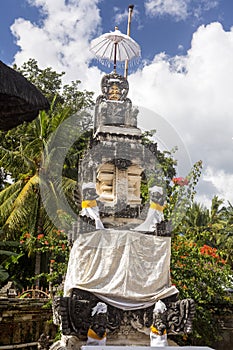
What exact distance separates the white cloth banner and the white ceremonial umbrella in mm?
3856

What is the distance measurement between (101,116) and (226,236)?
58.4 feet

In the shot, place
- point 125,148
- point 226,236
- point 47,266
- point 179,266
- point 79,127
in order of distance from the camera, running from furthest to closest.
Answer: point 226,236 < point 47,266 < point 79,127 < point 179,266 < point 125,148

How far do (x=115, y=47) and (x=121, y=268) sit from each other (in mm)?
4522

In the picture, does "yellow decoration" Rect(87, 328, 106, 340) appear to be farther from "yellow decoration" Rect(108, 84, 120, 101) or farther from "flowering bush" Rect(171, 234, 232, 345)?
"yellow decoration" Rect(108, 84, 120, 101)

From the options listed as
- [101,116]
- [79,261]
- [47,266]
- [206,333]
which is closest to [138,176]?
[101,116]

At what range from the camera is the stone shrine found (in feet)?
19.8

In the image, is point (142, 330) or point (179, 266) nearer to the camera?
point (142, 330)

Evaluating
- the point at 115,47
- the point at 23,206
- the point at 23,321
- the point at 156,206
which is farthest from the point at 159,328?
the point at 23,206

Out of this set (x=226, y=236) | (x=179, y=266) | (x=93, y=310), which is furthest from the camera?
(x=226, y=236)

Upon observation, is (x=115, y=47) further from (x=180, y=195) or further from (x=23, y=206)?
(x=23, y=206)

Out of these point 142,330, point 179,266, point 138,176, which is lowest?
point 142,330

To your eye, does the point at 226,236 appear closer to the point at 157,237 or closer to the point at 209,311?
the point at 209,311

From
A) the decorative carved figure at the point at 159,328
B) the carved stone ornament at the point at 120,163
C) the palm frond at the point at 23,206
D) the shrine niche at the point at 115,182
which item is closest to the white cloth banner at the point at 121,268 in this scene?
the decorative carved figure at the point at 159,328

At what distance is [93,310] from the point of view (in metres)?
6.02
